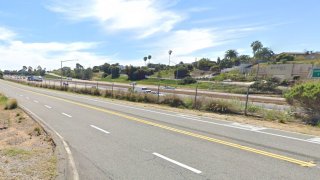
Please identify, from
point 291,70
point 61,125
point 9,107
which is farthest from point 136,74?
point 61,125

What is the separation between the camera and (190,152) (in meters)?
9.38

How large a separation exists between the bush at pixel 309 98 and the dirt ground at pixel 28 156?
11.8 meters

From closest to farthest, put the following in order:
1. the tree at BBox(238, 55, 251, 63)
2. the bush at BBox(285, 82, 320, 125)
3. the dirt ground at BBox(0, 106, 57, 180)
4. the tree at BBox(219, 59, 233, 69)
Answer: the dirt ground at BBox(0, 106, 57, 180) < the bush at BBox(285, 82, 320, 125) < the tree at BBox(219, 59, 233, 69) < the tree at BBox(238, 55, 251, 63)

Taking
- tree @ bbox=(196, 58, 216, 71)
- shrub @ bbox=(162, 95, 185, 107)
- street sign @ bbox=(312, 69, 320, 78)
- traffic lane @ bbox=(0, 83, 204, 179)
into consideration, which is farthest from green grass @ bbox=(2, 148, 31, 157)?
tree @ bbox=(196, 58, 216, 71)

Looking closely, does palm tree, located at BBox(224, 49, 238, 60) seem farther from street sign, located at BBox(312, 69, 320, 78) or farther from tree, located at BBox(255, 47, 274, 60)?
street sign, located at BBox(312, 69, 320, 78)

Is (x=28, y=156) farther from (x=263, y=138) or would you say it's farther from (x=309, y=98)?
(x=309, y=98)

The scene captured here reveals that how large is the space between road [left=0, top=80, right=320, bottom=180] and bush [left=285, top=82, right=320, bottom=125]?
3240mm

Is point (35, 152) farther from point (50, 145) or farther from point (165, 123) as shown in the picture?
point (165, 123)

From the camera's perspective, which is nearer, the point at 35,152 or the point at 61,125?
the point at 35,152

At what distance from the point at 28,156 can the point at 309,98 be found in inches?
500

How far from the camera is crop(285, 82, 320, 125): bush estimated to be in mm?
15383

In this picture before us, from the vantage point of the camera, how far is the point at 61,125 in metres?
16.0

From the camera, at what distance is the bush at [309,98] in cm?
1538

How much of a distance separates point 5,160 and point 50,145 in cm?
237
